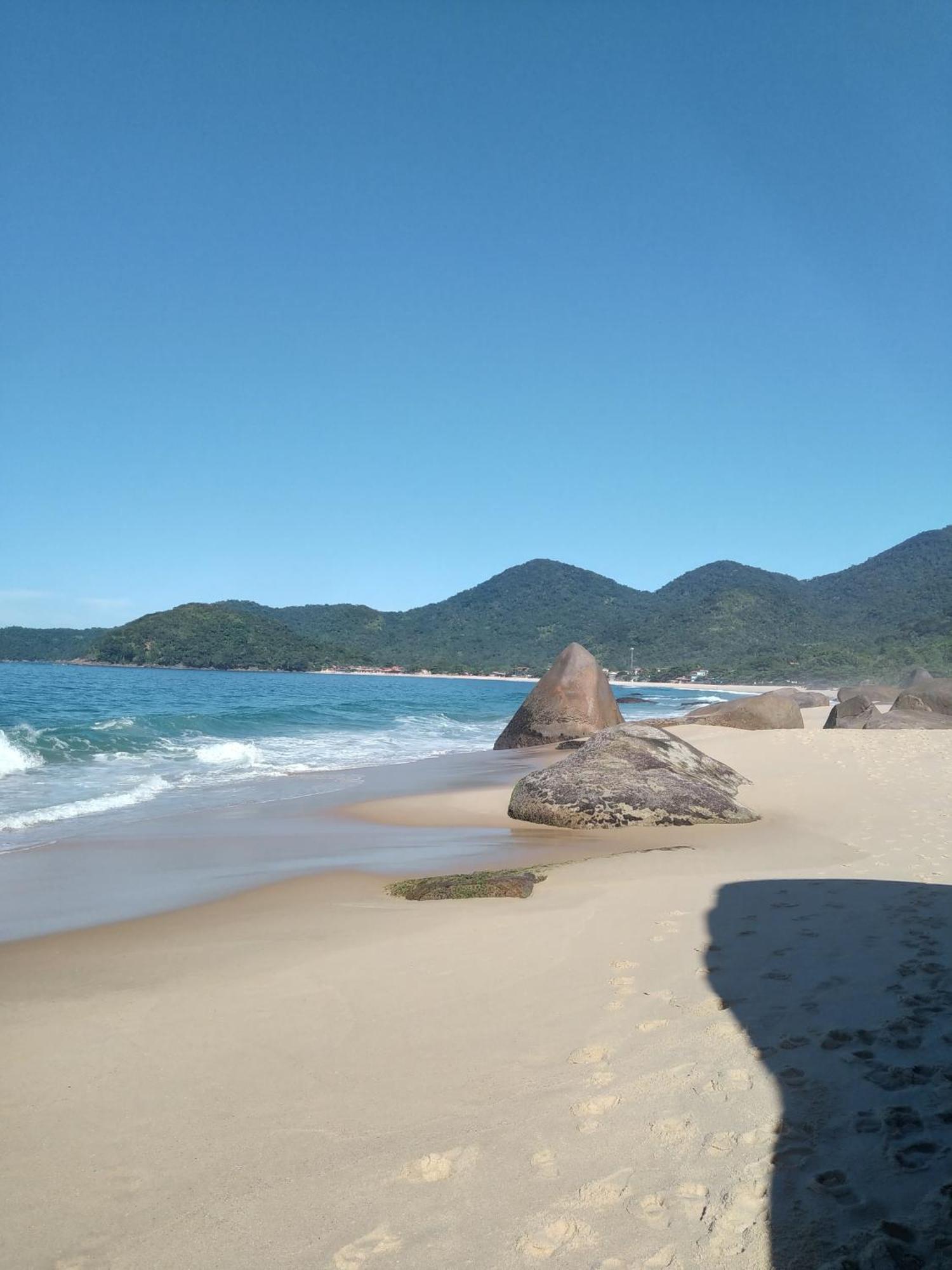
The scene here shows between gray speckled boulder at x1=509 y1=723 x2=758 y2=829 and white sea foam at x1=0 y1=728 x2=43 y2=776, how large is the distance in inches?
345

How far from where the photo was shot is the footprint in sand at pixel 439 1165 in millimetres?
2402

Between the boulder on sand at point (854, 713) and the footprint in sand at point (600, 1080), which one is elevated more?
the boulder on sand at point (854, 713)

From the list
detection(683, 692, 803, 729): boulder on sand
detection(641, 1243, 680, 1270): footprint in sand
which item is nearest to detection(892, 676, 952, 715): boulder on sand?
detection(683, 692, 803, 729): boulder on sand

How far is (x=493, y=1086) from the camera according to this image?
9.56 feet

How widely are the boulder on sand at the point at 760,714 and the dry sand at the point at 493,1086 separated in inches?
666

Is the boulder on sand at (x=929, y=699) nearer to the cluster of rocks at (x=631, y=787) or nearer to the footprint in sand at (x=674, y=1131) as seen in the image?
the cluster of rocks at (x=631, y=787)

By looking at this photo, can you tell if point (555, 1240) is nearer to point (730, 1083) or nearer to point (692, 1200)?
point (692, 1200)

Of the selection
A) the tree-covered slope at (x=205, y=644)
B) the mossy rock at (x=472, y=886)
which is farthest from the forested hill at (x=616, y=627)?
the mossy rock at (x=472, y=886)

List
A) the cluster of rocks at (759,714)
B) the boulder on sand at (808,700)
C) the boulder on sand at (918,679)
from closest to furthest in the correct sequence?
1. the cluster of rocks at (759,714)
2. the boulder on sand at (918,679)
3. the boulder on sand at (808,700)

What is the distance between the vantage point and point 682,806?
8523 millimetres

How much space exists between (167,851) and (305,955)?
148 inches

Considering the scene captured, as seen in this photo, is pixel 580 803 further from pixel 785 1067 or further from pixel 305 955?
pixel 785 1067

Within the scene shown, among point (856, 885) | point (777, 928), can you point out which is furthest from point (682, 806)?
point (777, 928)

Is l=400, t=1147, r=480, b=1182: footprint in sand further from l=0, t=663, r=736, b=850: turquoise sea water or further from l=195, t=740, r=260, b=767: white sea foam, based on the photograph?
l=195, t=740, r=260, b=767: white sea foam
